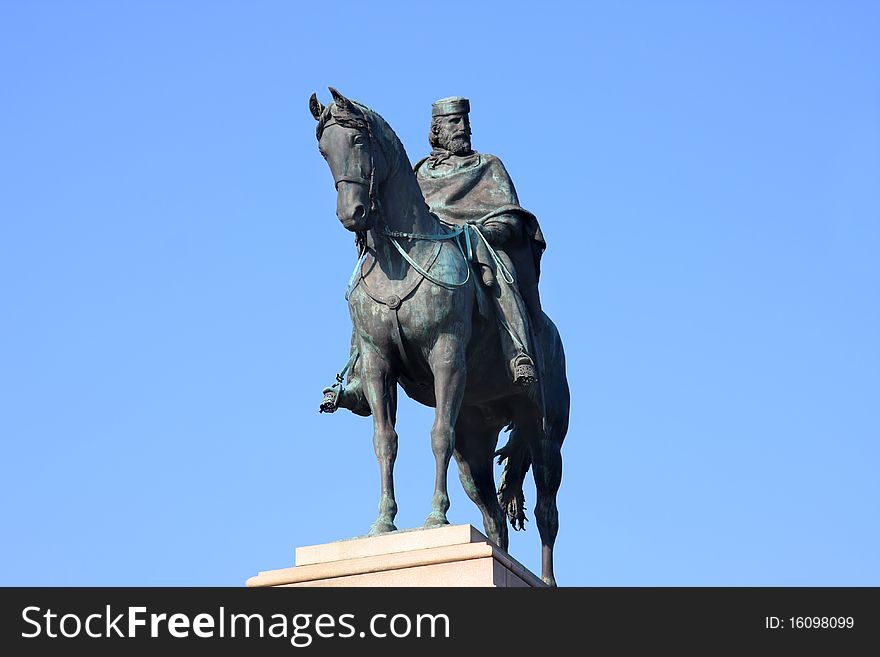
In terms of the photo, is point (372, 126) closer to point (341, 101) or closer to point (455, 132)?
point (341, 101)

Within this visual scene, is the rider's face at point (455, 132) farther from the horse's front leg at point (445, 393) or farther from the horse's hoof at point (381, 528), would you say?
the horse's hoof at point (381, 528)

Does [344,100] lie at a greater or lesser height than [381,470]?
greater

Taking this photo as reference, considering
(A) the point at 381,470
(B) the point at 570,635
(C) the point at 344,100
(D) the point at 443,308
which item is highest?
(C) the point at 344,100

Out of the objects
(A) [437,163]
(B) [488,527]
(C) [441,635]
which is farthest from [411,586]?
(A) [437,163]

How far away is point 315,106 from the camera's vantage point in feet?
68.4

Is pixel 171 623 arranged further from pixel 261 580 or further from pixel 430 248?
pixel 430 248

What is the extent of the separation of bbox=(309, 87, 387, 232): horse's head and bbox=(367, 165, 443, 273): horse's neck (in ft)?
1.27

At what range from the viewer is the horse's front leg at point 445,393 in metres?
20.7

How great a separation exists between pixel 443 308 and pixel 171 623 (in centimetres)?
472

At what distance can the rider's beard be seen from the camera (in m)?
23.2

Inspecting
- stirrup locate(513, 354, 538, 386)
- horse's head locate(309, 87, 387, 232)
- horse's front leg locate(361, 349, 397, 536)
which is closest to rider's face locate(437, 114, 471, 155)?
horse's head locate(309, 87, 387, 232)

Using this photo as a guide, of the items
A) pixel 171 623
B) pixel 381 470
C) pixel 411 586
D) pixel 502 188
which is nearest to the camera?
pixel 171 623

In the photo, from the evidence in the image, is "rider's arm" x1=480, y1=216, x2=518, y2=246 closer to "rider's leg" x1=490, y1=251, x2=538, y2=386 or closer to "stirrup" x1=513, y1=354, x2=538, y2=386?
"rider's leg" x1=490, y1=251, x2=538, y2=386

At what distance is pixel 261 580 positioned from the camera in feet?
66.6
